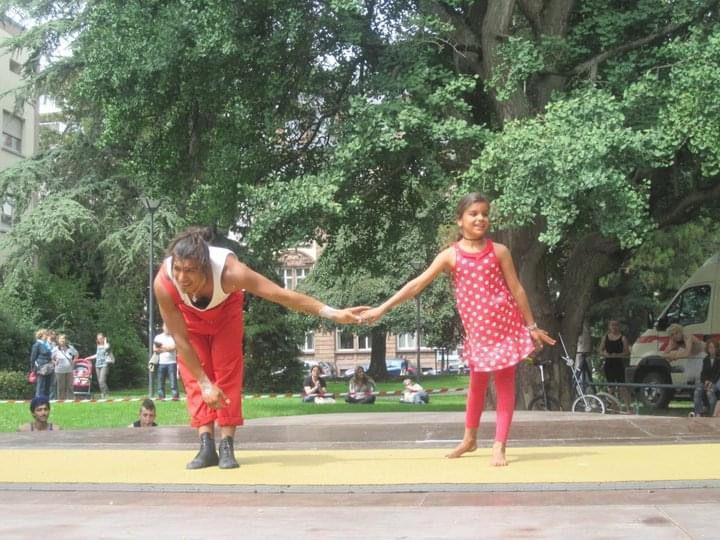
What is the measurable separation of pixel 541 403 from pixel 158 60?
27.7 feet

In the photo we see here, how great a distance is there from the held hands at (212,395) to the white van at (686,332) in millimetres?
17193

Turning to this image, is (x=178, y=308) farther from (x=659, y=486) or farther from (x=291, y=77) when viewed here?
(x=291, y=77)

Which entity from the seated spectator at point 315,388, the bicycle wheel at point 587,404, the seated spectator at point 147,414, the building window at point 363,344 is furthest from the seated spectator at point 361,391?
the building window at point 363,344

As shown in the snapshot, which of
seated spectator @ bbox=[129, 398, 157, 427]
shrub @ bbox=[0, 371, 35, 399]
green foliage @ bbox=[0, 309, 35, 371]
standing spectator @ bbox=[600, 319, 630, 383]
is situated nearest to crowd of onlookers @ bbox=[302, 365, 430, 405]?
standing spectator @ bbox=[600, 319, 630, 383]

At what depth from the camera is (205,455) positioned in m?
6.72

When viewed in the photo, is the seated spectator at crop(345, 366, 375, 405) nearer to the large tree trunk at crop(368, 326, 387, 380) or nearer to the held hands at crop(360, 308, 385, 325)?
the held hands at crop(360, 308, 385, 325)

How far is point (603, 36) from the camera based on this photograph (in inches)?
616

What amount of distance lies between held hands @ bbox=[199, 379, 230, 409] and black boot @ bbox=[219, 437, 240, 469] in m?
0.38

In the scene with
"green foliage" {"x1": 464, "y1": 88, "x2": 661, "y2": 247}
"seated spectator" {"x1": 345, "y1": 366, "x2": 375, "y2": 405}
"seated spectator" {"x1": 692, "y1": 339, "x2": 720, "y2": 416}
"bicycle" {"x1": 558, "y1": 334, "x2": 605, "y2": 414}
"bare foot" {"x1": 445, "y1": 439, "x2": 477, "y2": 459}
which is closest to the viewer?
"bare foot" {"x1": 445, "y1": 439, "x2": 477, "y2": 459}

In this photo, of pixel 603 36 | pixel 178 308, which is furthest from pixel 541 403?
pixel 178 308

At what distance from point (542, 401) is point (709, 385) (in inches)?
111

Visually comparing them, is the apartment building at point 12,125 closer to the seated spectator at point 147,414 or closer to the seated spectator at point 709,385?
the seated spectator at point 709,385

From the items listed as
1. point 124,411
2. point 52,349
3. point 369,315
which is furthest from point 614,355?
point 369,315

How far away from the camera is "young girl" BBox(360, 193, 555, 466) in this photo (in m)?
6.74
